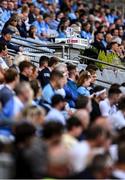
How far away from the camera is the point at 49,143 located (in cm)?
744

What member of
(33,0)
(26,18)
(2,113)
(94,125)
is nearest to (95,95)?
(2,113)

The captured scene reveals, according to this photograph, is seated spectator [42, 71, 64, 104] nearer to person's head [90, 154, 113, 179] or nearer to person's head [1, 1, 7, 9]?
person's head [90, 154, 113, 179]

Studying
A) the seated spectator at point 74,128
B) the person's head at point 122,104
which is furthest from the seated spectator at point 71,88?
the seated spectator at point 74,128

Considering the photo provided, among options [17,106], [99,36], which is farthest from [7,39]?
[17,106]

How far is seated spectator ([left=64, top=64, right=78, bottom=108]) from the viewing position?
1243cm

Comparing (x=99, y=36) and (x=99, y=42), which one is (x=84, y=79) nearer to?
(x=99, y=42)

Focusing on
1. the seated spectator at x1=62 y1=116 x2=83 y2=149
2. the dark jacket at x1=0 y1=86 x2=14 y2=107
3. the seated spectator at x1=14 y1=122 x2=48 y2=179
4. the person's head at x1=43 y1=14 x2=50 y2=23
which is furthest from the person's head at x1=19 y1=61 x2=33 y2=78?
the person's head at x1=43 y1=14 x2=50 y2=23

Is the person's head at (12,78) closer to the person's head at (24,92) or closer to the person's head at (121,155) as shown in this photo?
the person's head at (24,92)

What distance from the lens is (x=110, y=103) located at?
11422 mm

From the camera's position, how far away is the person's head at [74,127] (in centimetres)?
812

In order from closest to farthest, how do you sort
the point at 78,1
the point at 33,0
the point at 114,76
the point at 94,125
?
the point at 94,125 < the point at 114,76 < the point at 33,0 < the point at 78,1

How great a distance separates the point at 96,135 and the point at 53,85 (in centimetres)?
318

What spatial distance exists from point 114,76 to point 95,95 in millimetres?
3986

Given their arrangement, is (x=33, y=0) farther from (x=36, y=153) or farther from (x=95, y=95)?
(x=36, y=153)
